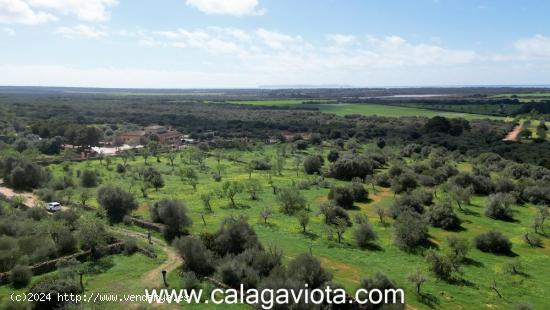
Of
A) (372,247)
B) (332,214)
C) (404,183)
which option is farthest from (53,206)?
(404,183)

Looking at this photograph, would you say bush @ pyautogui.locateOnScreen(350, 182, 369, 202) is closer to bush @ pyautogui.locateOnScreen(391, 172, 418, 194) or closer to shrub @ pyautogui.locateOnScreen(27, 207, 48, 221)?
bush @ pyautogui.locateOnScreen(391, 172, 418, 194)

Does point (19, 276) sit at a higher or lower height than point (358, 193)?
higher

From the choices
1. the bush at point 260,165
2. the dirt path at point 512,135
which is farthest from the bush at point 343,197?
the dirt path at point 512,135

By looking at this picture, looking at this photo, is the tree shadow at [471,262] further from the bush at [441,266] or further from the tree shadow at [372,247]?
the tree shadow at [372,247]

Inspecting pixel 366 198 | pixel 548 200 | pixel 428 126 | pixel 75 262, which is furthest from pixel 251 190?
pixel 428 126

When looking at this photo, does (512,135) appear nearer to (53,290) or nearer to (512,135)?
(512,135)
